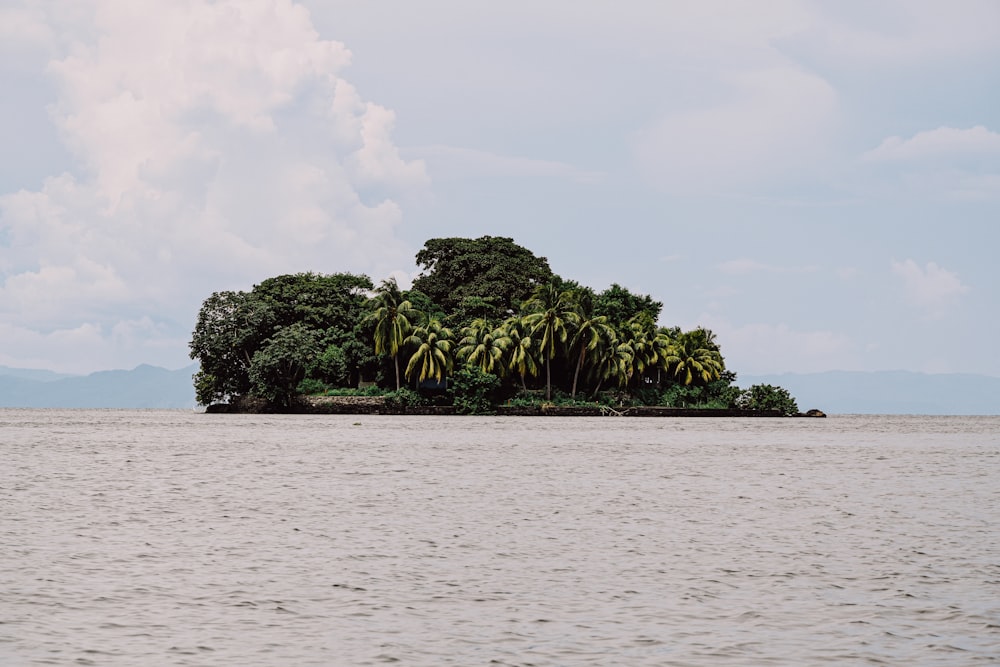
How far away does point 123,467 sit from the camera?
33469mm

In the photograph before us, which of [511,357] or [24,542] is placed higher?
[511,357]

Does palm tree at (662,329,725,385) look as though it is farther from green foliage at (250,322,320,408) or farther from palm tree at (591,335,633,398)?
green foliage at (250,322,320,408)

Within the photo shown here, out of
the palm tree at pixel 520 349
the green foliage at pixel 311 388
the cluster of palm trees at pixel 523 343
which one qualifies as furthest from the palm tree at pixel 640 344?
the green foliage at pixel 311 388

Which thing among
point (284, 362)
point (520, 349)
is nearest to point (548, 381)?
point (520, 349)

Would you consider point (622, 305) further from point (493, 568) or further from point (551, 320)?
point (493, 568)

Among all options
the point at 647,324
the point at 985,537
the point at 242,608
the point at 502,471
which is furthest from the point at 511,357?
the point at 242,608

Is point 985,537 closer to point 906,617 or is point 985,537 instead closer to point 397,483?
point 906,617

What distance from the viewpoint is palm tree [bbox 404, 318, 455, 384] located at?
287 feet

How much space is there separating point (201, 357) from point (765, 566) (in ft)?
283

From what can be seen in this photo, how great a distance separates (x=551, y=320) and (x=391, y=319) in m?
14.6

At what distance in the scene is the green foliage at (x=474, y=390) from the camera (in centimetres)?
8831

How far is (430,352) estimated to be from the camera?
289 feet

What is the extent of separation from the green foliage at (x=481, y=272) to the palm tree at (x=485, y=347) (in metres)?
10.7

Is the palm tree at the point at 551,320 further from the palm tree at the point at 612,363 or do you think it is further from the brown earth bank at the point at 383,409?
the palm tree at the point at 612,363
